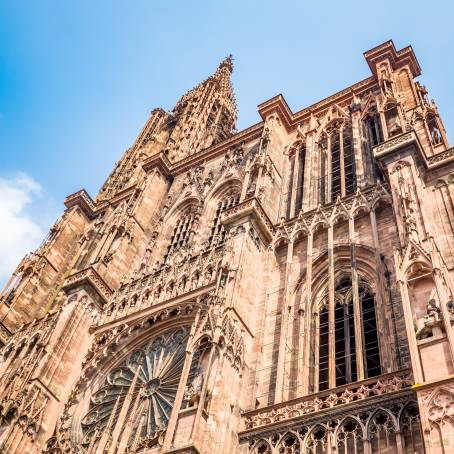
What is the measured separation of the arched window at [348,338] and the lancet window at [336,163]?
4.27m

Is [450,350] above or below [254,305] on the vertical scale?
below

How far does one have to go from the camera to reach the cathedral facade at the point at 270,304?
430 inches

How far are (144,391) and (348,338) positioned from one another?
5398mm

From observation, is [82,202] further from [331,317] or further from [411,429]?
[411,429]

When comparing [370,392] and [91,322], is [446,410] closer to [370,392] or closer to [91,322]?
[370,392]

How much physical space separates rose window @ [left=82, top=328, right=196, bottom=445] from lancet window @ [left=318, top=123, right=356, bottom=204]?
255 inches

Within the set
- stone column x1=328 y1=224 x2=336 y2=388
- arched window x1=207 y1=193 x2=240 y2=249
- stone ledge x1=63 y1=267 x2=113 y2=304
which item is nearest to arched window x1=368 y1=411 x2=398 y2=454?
stone column x1=328 y1=224 x2=336 y2=388

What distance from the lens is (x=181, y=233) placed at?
23.3 m

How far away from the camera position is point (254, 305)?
15.3 meters

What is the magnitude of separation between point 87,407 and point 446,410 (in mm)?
10574

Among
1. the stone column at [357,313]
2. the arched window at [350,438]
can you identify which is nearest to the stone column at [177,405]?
the arched window at [350,438]

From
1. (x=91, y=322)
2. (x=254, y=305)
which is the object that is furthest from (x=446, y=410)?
(x=91, y=322)

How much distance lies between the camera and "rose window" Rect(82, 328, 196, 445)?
14273mm

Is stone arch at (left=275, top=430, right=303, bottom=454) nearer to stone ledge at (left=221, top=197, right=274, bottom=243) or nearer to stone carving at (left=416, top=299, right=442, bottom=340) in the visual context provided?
stone carving at (left=416, top=299, right=442, bottom=340)
